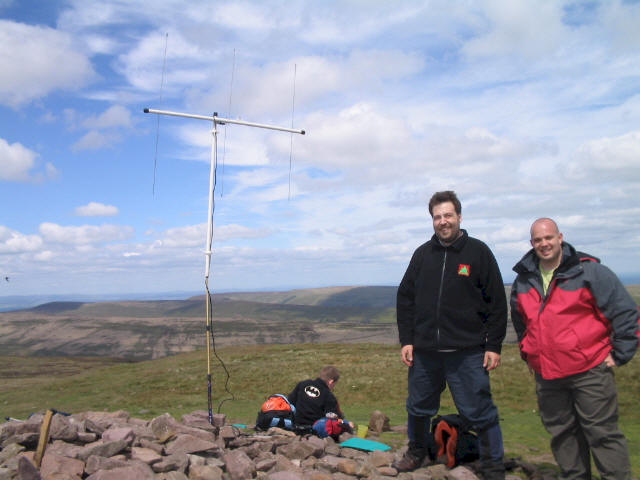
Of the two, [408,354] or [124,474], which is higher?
[408,354]

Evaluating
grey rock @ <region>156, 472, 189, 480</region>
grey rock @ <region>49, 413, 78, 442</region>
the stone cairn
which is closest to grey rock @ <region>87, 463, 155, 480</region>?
the stone cairn

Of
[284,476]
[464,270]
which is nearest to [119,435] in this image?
[284,476]

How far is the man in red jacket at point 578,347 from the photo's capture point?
5.90 m

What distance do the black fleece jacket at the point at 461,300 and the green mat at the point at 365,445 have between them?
2967 mm

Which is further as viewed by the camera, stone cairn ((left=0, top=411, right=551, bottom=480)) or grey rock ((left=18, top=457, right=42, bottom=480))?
stone cairn ((left=0, top=411, right=551, bottom=480))

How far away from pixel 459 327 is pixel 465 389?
876 mm

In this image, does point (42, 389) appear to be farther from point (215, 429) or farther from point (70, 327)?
point (70, 327)

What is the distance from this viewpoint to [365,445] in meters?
9.49

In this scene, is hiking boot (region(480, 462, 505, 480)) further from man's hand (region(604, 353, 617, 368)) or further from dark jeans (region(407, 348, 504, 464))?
man's hand (region(604, 353, 617, 368))

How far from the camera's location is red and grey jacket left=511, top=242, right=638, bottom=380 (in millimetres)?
5828

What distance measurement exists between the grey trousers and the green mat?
366 cm

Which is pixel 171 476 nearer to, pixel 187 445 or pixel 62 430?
pixel 187 445

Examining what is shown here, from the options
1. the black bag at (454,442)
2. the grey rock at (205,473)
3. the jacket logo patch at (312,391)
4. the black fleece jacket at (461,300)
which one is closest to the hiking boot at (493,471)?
the black bag at (454,442)

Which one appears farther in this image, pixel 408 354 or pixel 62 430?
pixel 62 430
